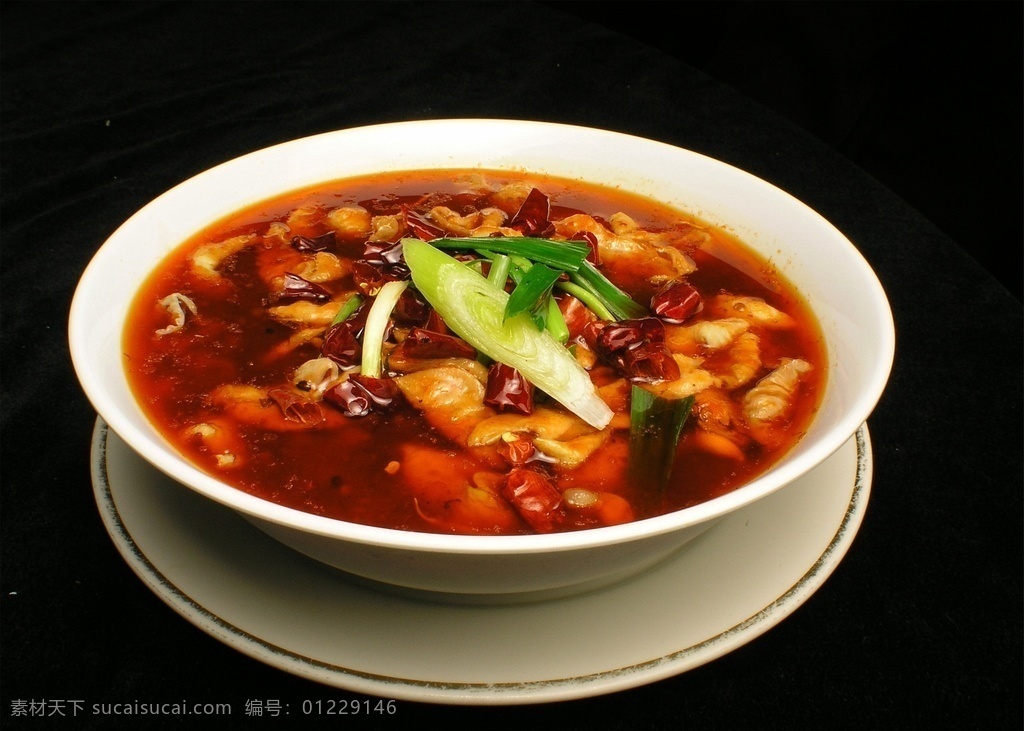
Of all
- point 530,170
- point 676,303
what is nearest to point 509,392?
point 676,303

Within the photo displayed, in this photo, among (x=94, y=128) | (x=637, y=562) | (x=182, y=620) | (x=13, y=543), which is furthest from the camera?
(x=94, y=128)

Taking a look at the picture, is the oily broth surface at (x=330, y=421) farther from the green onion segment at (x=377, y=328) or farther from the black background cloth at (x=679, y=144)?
the black background cloth at (x=679, y=144)

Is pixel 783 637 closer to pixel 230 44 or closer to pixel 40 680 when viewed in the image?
pixel 40 680

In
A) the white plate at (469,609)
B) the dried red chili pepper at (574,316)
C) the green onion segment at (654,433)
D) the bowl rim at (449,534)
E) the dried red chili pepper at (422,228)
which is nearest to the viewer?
the bowl rim at (449,534)

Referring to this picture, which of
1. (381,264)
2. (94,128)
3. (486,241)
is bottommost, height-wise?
(94,128)

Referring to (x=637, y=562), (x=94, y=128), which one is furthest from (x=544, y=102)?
(x=637, y=562)

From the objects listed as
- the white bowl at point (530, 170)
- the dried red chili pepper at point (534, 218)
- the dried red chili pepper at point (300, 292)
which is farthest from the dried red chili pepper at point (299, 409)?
the dried red chili pepper at point (534, 218)

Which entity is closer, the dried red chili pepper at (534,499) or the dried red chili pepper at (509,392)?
the dried red chili pepper at (534,499)
